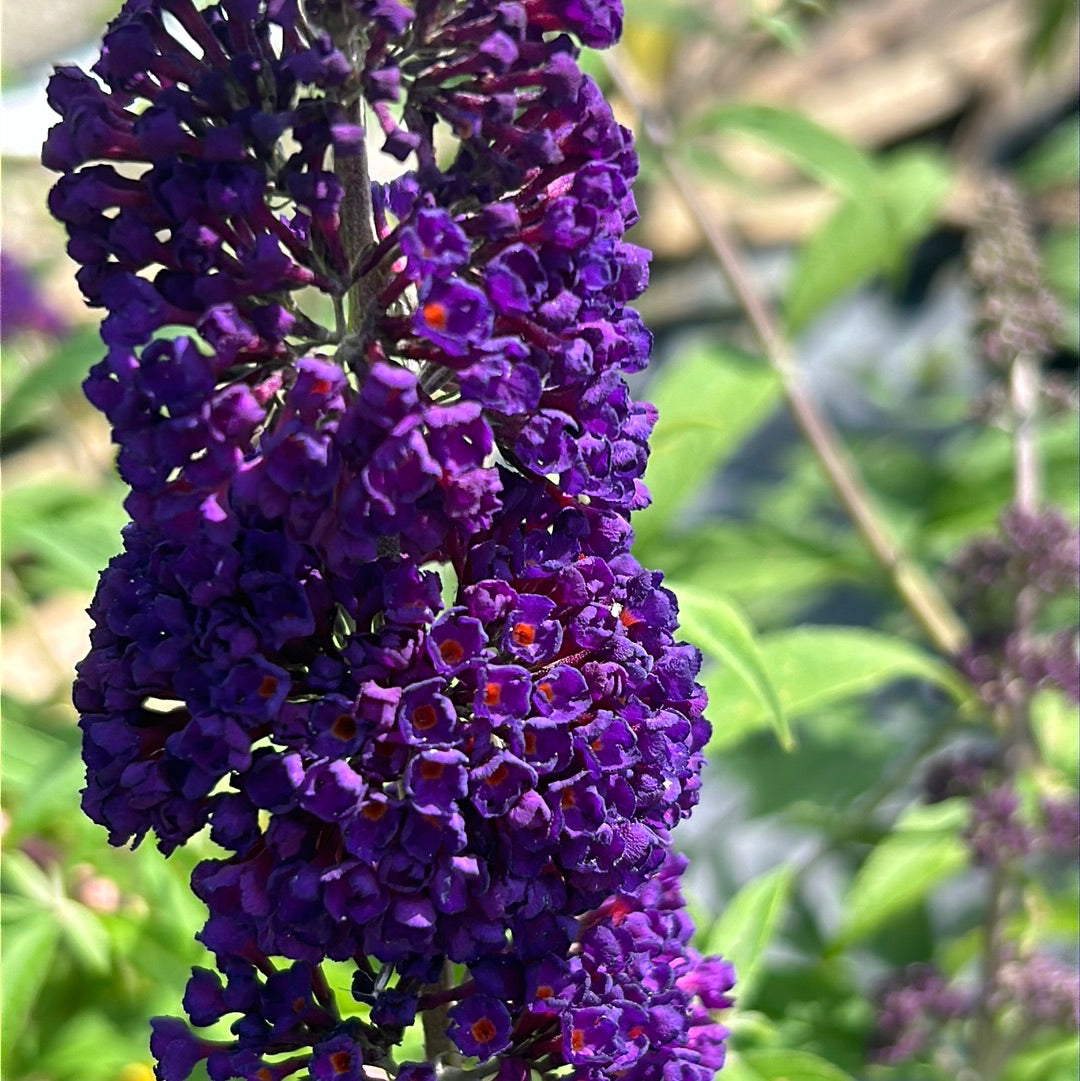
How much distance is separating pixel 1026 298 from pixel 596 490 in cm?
198

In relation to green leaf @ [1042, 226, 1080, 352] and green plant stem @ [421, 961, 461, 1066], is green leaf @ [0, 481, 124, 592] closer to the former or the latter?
green plant stem @ [421, 961, 461, 1066]

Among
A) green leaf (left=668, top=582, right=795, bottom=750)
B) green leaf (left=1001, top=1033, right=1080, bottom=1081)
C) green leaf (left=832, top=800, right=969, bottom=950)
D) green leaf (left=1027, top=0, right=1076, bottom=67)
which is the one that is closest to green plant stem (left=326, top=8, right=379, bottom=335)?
green leaf (left=668, top=582, right=795, bottom=750)

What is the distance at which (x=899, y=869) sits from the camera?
266cm

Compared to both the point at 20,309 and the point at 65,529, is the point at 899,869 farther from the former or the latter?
the point at 20,309

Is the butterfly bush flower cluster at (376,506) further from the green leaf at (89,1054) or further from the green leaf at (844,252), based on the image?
the green leaf at (844,252)

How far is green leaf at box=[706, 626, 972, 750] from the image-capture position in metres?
2.30

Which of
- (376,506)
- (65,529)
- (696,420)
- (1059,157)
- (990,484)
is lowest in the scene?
(376,506)

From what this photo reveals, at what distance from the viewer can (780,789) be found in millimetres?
3273

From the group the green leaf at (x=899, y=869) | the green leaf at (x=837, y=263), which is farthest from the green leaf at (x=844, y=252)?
the green leaf at (x=899, y=869)

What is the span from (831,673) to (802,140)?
1.04 metres

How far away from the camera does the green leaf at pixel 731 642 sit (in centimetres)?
172


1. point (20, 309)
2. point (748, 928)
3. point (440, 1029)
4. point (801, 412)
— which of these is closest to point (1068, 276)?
point (801, 412)

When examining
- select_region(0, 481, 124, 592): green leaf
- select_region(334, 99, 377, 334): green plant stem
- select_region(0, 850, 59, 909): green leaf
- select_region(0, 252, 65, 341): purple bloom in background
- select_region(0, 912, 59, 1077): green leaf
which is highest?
select_region(0, 252, 65, 341): purple bloom in background

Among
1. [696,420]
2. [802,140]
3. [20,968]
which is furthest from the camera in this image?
[802,140]
